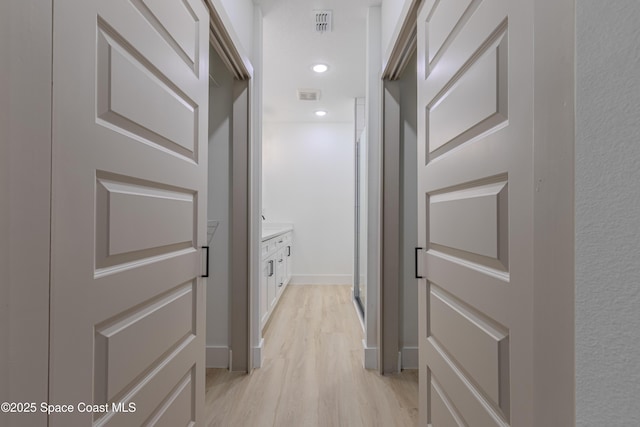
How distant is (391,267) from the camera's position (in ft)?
7.27

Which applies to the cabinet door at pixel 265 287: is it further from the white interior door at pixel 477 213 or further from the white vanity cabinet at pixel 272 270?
the white interior door at pixel 477 213

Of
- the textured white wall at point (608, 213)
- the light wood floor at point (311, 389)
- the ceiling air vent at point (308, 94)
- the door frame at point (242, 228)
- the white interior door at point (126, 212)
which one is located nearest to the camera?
the textured white wall at point (608, 213)

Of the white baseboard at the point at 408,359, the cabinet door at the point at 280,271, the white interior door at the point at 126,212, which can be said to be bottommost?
the white baseboard at the point at 408,359

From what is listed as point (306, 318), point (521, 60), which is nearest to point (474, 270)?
point (521, 60)

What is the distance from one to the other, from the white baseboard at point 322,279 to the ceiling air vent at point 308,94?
259 cm

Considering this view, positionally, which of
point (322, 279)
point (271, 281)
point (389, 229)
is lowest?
point (322, 279)

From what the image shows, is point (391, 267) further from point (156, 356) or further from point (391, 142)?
point (156, 356)

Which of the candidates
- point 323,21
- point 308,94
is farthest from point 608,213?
point 308,94

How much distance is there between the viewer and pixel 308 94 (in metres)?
3.94

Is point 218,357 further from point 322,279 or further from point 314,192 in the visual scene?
point 314,192

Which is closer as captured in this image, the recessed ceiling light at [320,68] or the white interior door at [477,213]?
the white interior door at [477,213]

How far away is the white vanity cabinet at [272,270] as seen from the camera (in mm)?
2904

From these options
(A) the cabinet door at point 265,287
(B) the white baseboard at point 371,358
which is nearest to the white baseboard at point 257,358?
(A) the cabinet door at point 265,287

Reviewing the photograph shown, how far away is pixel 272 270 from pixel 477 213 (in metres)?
2.72
